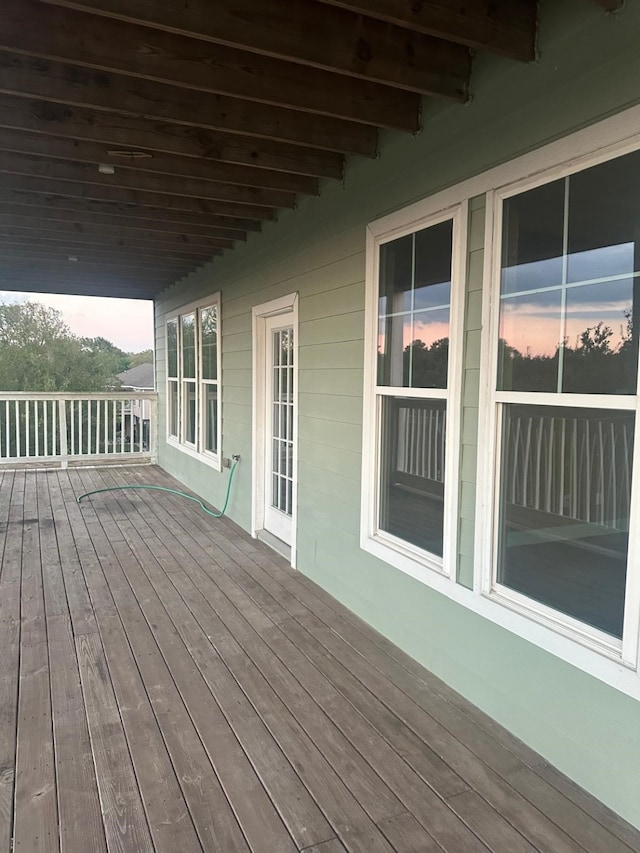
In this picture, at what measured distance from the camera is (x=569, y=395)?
74.5 inches

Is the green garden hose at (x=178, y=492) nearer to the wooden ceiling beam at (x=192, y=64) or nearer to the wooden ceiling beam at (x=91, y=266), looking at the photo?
the wooden ceiling beam at (x=91, y=266)

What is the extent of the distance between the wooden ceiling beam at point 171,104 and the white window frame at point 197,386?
311cm

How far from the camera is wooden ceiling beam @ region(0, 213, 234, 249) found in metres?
4.48

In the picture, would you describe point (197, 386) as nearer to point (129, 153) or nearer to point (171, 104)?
point (129, 153)

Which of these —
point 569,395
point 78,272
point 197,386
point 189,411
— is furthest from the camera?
point 189,411

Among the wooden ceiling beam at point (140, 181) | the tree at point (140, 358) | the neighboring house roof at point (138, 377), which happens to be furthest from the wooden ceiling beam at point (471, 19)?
the tree at point (140, 358)

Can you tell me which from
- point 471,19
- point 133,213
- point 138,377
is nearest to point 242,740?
point 471,19

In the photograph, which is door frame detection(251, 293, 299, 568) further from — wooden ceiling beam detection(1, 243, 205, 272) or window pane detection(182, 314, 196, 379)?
window pane detection(182, 314, 196, 379)

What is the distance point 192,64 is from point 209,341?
162 inches

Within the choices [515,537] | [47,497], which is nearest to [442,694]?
[515,537]

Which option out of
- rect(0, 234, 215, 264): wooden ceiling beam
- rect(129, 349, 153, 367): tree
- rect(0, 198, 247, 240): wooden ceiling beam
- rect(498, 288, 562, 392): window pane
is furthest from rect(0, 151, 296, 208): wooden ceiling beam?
rect(129, 349, 153, 367): tree

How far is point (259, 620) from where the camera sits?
3166 mm

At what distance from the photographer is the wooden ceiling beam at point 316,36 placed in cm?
181

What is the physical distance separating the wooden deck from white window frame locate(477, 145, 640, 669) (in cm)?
53
